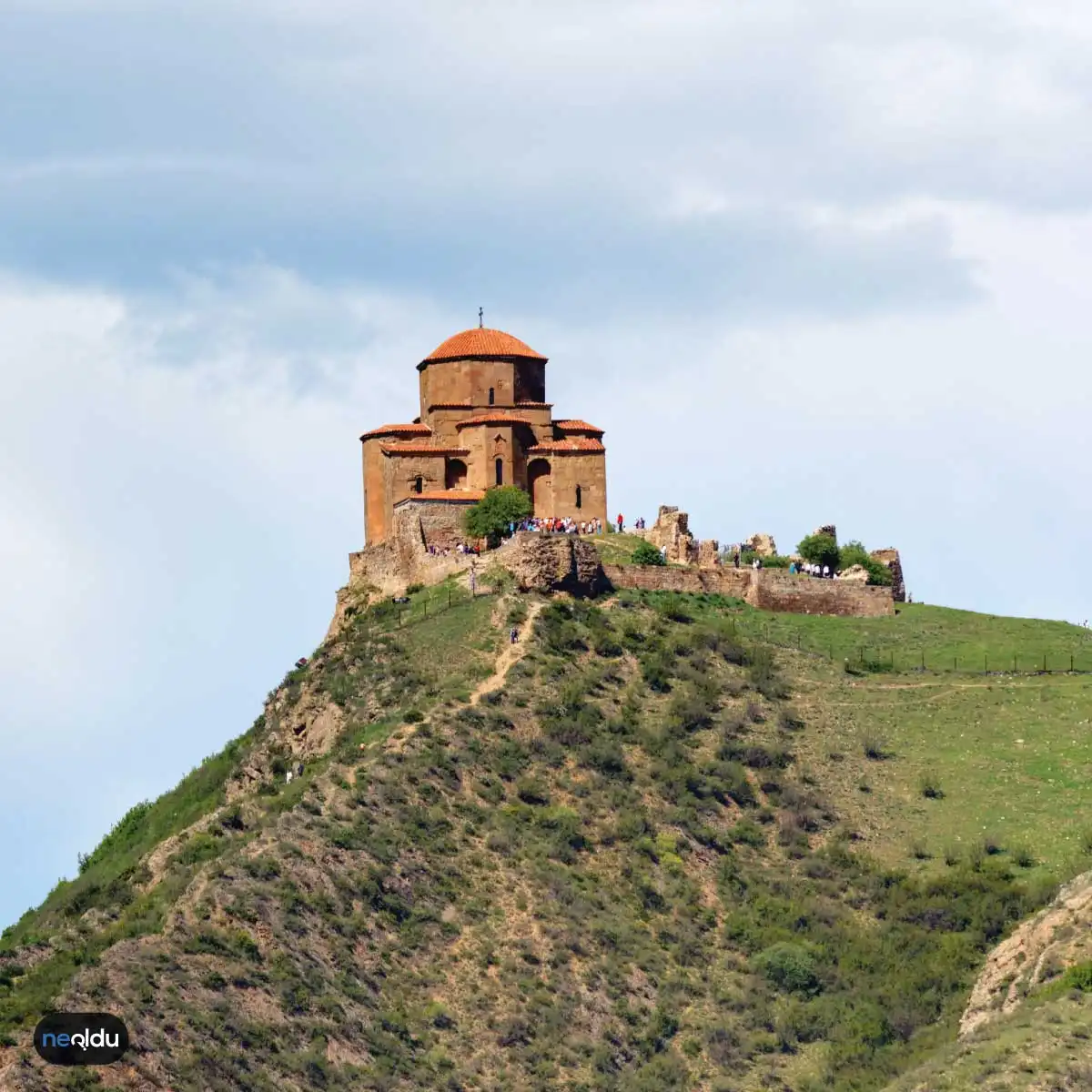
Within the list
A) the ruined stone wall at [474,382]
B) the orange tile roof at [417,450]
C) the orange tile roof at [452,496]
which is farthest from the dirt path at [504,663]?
the ruined stone wall at [474,382]

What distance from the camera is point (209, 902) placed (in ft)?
231

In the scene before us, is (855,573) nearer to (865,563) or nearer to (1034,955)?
(865,563)

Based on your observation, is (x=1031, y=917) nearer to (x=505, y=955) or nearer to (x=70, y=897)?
(x=505, y=955)

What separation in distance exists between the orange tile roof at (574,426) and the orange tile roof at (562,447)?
47.6 inches

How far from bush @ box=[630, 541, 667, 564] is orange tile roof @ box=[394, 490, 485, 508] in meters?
5.51

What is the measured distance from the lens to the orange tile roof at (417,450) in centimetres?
9575

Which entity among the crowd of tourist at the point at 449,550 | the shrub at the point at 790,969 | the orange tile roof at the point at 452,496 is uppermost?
the orange tile roof at the point at 452,496

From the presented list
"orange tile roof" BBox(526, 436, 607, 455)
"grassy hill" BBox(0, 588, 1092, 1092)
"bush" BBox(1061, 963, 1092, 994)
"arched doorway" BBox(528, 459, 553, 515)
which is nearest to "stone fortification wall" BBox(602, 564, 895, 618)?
"grassy hill" BBox(0, 588, 1092, 1092)

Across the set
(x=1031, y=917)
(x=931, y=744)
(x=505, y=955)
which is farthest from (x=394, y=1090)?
(x=931, y=744)

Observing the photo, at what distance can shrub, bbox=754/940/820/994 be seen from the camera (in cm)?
7225

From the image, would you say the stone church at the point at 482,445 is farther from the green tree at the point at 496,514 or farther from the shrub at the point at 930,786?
the shrub at the point at 930,786

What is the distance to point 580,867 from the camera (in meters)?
75.9

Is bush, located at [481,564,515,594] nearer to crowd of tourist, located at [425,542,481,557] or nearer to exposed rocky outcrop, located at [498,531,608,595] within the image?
exposed rocky outcrop, located at [498,531,608,595]

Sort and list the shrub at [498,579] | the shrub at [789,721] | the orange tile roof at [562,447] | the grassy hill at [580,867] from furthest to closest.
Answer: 1. the orange tile roof at [562,447]
2. the shrub at [498,579]
3. the shrub at [789,721]
4. the grassy hill at [580,867]
